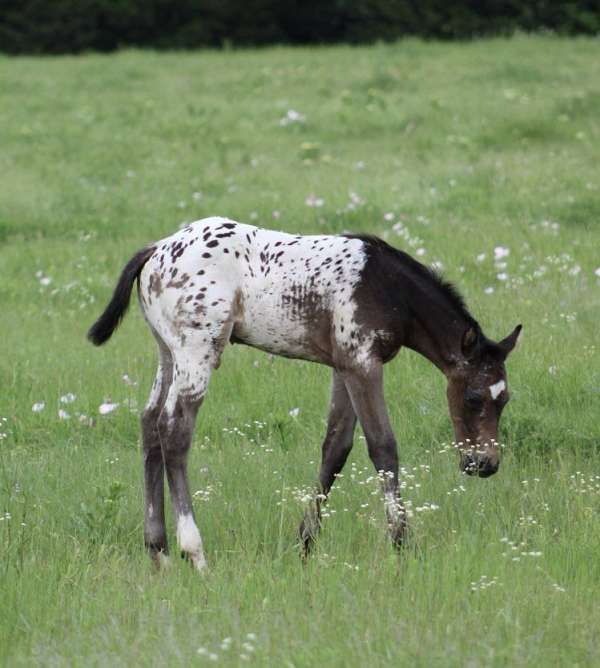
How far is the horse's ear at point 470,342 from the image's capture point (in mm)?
5883

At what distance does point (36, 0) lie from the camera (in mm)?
33531

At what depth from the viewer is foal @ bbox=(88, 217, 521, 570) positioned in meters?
5.88

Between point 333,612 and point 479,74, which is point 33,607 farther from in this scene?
point 479,74

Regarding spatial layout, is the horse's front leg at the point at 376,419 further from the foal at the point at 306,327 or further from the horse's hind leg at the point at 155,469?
the horse's hind leg at the point at 155,469

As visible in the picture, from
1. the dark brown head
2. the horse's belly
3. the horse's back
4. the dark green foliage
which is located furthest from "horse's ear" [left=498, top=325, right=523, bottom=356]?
the dark green foliage

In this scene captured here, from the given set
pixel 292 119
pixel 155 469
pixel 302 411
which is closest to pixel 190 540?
pixel 155 469

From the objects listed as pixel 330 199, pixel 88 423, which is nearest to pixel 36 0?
pixel 330 199

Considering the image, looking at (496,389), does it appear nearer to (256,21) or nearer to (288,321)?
(288,321)

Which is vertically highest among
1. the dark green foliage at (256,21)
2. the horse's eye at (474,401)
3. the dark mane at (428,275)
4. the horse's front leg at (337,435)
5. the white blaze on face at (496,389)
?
the dark mane at (428,275)

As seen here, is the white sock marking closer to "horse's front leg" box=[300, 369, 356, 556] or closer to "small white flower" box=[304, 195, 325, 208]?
"horse's front leg" box=[300, 369, 356, 556]

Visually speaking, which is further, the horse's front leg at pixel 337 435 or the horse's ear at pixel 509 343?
the horse's front leg at pixel 337 435

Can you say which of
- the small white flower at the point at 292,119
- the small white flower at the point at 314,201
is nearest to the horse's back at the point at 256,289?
the small white flower at the point at 314,201

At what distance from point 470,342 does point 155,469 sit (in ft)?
5.32

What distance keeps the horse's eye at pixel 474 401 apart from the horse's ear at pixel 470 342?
18 cm
